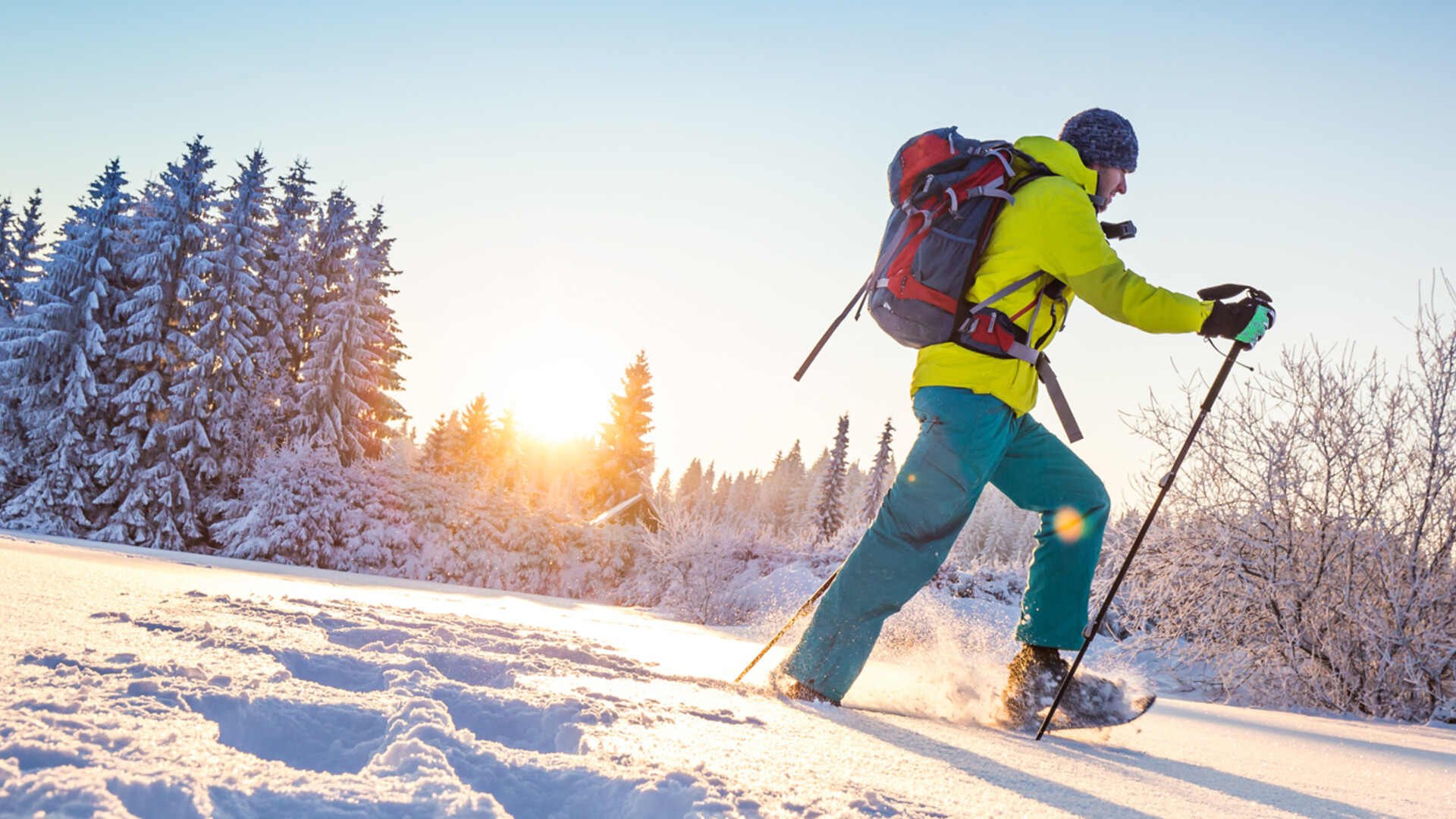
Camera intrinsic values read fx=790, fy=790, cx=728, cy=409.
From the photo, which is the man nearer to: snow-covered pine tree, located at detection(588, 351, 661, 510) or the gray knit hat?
the gray knit hat

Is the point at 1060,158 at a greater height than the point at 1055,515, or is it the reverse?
the point at 1060,158

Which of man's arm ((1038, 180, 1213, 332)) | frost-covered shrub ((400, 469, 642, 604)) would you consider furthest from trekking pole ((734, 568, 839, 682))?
frost-covered shrub ((400, 469, 642, 604))

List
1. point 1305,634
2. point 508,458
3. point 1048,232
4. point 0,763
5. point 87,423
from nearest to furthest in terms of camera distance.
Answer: point 0,763 → point 1048,232 → point 1305,634 → point 87,423 → point 508,458

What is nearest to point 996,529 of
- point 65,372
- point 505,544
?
point 505,544

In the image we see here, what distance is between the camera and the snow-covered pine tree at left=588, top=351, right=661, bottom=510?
32.3 meters

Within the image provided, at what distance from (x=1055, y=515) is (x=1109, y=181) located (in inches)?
46.1

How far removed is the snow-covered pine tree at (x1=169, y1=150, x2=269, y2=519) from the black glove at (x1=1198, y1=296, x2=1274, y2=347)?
77.2ft

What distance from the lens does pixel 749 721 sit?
1.60 metres

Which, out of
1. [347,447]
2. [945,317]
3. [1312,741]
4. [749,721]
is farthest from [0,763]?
[347,447]

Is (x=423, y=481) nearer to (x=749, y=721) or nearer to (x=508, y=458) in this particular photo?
(x=508, y=458)

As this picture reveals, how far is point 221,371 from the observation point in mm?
21203

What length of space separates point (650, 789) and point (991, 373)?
1774mm

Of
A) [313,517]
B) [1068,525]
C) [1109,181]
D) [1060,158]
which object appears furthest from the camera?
[313,517]

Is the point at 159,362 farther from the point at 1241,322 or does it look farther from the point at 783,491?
the point at 783,491
